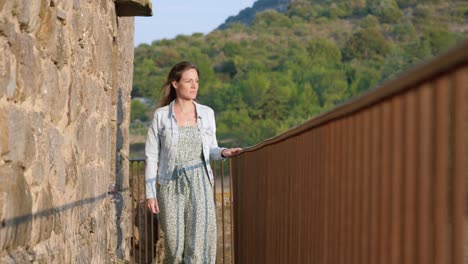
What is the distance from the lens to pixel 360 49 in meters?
81.4

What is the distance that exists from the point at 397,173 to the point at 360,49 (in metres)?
80.2

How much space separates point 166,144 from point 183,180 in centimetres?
29

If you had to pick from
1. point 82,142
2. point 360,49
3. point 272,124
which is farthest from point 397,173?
point 360,49

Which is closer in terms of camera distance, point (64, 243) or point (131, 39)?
point (64, 243)

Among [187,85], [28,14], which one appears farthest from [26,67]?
[187,85]

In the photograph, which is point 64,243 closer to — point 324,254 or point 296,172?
point 296,172

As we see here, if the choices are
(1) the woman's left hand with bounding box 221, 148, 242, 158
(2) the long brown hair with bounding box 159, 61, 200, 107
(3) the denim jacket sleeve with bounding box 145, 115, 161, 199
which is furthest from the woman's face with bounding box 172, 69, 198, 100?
(1) the woman's left hand with bounding box 221, 148, 242, 158

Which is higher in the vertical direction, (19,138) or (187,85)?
(187,85)

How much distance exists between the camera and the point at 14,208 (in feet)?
10.8

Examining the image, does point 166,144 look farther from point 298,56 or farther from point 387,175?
point 298,56

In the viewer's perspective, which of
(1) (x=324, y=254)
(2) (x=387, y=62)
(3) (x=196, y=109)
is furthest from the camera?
(2) (x=387, y=62)

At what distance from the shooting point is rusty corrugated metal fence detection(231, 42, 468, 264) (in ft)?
5.94

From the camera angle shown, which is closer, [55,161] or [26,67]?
[26,67]

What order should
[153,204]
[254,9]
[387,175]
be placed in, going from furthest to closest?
[254,9]
[153,204]
[387,175]
